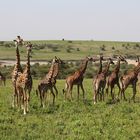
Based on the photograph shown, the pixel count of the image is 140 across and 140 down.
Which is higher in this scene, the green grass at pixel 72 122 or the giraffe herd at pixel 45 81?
the giraffe herd at pixel 45 81

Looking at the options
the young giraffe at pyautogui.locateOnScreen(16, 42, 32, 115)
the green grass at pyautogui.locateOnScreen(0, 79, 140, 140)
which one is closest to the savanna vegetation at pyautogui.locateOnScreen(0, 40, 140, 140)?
the green grass at pyautogui.locateOnScreen(0, 79, 140, 140)

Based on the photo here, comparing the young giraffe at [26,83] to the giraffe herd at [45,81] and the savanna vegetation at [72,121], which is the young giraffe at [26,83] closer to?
the giraffe herd at [45,81]

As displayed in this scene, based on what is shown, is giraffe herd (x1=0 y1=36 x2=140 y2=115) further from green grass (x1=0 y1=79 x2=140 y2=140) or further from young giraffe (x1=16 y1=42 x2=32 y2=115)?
green grass (x1=0 y1=79 x2=140 y2=140)

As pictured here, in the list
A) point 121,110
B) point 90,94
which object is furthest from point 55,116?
point 90,94

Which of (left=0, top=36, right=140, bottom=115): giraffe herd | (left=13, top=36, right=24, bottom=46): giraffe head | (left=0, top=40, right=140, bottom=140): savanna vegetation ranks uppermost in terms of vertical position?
(left=13, top=36, right=24, bottom=46): giraffe head

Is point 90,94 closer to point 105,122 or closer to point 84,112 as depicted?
point 84,112

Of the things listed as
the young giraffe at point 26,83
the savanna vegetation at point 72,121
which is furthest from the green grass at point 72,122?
the young giraffe at point 26,83

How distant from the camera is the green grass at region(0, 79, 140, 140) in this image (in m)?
13.5

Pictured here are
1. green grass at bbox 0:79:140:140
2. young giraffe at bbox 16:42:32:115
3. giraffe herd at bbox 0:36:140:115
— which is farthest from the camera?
giraffe herd at bbox 0:36:140:115

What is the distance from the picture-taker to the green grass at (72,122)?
13.5 m

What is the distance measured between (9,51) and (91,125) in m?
79.5

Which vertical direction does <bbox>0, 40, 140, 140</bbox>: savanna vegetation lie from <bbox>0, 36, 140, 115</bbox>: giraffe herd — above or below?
below

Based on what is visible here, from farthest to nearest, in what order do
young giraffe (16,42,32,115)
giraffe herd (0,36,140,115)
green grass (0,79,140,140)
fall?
giraffe herd (0,36,140,115) → young giraffe (16,42,32,115) → green grass (0,79,140,140)

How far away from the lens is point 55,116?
16.4 metres
